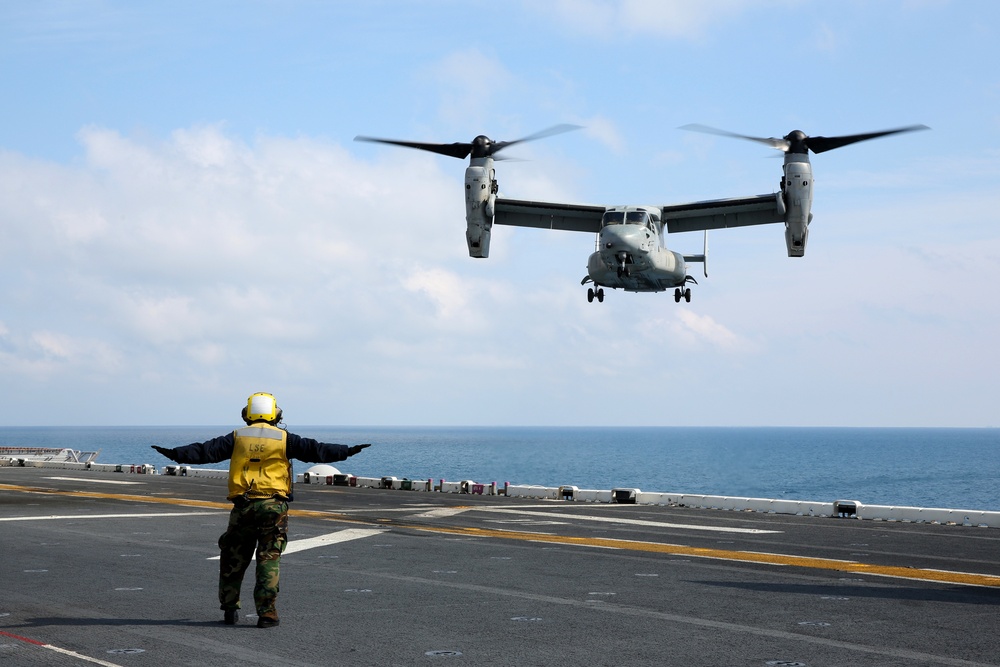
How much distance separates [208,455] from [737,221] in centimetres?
3549

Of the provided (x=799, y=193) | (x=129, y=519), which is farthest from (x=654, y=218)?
(x=129, y=519)

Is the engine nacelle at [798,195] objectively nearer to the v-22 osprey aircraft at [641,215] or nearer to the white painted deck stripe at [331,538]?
the v-22 osprey aircraft at [641,215]

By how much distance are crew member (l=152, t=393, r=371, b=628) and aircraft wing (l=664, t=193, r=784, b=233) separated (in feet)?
104

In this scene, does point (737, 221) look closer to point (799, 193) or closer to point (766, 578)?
point (799, 193)

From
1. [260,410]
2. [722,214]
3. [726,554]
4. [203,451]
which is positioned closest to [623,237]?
[722,214]

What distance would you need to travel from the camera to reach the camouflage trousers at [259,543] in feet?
32.2

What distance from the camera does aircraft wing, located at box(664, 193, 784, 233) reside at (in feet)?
131

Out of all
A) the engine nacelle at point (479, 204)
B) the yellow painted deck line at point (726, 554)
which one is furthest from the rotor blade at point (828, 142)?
the yellow painted deck line at point (726, 554)

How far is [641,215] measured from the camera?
3700 cm

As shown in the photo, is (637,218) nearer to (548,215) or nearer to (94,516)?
(548,215)

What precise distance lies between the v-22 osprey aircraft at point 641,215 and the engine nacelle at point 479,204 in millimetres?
39

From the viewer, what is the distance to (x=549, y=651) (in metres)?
8.96

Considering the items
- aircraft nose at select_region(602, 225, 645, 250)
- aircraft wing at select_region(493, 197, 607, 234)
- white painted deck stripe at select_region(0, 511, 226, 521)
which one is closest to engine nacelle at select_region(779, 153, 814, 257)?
aircraft nose at select_region(602, 225, 645, 250)

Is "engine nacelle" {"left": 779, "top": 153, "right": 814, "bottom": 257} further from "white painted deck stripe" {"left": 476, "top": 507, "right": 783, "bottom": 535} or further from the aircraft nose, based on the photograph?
"white painted deck stripe" {"left": 476, "top": 507, "right": 783, "bottom": 535}
